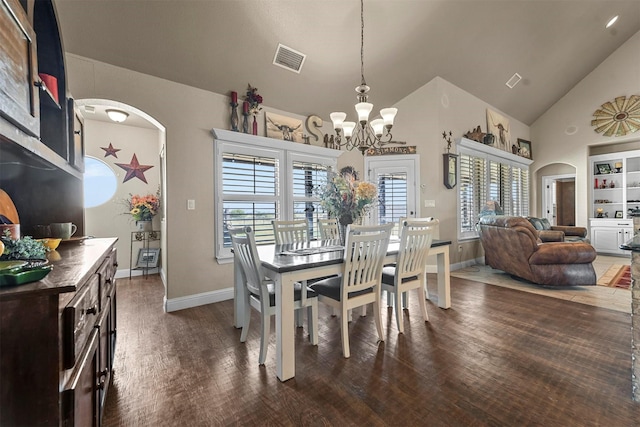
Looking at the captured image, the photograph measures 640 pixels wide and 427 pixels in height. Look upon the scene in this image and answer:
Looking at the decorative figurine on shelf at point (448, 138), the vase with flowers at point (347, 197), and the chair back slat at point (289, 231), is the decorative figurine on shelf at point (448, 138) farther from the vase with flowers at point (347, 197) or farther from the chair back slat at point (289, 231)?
the chair back slat at point (289, 231)

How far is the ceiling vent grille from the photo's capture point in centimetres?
589

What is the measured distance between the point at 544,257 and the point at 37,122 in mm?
5122

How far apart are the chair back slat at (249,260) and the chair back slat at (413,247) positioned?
1.25 metres

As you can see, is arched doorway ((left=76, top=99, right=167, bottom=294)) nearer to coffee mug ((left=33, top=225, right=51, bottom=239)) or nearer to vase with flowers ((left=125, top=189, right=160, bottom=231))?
vase with flowers ((left=125, top=189, right=160, bottom=231))

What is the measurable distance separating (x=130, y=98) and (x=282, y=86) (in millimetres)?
1836

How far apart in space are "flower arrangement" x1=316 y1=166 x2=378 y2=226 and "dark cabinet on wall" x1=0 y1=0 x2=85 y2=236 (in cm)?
197

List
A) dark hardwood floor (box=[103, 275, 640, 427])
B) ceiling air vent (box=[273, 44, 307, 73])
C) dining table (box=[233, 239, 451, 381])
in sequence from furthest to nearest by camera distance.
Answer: ceiling air vent (box=[273, 44, 307, 73])
dining table (box=[233, 239, 451, 381])
dark hardwood floor (box=[103, 275, 640, 427])

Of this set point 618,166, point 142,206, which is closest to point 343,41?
point 142,206

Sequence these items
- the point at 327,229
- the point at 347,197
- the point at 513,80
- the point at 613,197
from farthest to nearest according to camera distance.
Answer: the point at 613,197
the point at 513,80
the point at 327,229
the point at 347,197

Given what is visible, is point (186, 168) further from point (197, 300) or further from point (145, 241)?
point (145, 241)

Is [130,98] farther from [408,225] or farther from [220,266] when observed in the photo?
[408,225]

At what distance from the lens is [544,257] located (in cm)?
396

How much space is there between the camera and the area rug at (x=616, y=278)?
4.16 metres

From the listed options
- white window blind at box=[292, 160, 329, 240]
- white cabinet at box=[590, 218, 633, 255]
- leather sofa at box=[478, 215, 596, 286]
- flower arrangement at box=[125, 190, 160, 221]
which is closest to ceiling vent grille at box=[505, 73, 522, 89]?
leather sofa at box=[478, 215, 596, 286]
